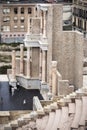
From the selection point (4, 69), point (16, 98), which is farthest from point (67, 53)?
point (4, 69)

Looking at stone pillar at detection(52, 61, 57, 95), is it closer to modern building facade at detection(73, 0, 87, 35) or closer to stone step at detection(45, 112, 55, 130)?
stone step at detection(45, 112, 55, 130)

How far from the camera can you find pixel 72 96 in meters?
14.9

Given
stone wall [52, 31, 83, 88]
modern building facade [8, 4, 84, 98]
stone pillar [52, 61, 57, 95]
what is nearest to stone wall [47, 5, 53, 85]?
modern building facade [8, 4, 84, 98]

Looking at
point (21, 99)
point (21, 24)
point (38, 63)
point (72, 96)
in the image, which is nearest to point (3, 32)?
point (21, 24)

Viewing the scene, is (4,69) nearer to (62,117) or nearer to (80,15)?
(80,15)

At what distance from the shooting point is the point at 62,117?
14.7 meters

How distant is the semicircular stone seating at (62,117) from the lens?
14539 millimetres

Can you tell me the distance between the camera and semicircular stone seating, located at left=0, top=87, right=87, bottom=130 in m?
14.5

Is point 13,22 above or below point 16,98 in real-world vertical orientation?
below

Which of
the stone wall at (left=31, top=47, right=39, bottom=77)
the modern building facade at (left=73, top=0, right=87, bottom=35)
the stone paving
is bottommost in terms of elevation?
the modern building facade at (left=73, top=0, right=87, bottom=35)

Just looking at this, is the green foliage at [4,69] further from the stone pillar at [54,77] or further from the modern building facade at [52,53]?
the stone pillar at [54,77]

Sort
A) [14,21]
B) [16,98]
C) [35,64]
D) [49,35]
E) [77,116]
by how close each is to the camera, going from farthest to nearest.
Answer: [14,21] < [35,64] < [49,35] < [16,98] < [77,116]

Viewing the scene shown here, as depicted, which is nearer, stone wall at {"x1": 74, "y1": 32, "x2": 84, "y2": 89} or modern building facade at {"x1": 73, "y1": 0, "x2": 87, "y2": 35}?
stone wall at {"x1": 74, "y1": 32, "x2": 84, "y2": 89}

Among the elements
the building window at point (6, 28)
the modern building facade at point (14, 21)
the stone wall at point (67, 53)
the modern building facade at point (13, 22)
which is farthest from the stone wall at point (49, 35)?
the building window at point (6, 28)
